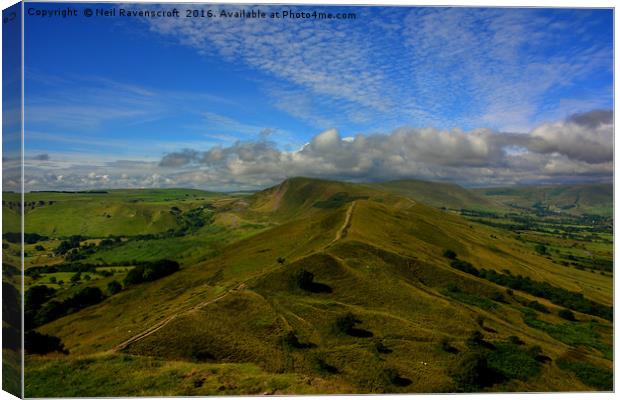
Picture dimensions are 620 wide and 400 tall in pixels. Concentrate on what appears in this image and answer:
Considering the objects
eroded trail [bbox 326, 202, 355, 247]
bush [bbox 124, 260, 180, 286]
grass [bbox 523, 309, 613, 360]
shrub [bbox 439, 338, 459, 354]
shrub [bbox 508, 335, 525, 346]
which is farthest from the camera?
bush [bbox 124, 260, 180, 286]

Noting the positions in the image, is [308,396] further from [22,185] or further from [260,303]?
[22,185]

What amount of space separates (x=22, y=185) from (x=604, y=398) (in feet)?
123

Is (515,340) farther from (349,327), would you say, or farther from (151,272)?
(151,272)

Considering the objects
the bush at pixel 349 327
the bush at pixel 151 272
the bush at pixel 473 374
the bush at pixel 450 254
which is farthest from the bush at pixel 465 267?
the bush at pixel 151 272

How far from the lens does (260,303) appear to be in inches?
1053

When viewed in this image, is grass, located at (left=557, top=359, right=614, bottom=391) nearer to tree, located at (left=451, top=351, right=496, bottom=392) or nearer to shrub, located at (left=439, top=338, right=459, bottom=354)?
tree, located at (left=451, top=351, right=496, bottom=392)

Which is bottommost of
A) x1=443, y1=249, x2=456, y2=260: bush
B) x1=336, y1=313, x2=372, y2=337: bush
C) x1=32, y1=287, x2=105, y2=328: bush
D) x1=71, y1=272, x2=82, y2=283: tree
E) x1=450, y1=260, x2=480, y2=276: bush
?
x1=71, y1=272, x2=82, y2=283: tree

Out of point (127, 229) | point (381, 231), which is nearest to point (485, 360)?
point (381, 231)

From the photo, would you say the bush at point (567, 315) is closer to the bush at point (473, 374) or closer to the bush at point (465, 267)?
the bush at point (465, 267)

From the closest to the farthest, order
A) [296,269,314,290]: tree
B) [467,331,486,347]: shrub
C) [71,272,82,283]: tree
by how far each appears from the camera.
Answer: [467,331,486,347]: shrub → [296,269,314,290]: tree → [71,272,82,283]: tree

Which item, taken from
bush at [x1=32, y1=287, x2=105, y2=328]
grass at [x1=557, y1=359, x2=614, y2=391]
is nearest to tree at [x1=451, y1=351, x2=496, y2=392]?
grass at [x1=557, y1=359, x2=614, y2=391]

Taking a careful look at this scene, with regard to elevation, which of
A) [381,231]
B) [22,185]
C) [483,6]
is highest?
[483,6]

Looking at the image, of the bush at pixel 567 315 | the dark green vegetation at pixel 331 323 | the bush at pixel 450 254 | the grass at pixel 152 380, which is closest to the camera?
the grass at pixel 152 380

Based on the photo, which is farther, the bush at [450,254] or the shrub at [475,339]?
the bush at [450,254]
